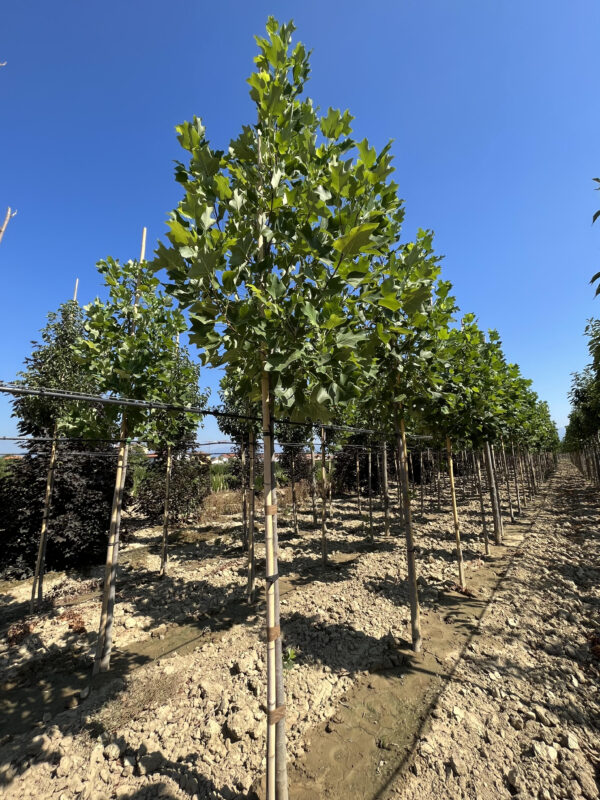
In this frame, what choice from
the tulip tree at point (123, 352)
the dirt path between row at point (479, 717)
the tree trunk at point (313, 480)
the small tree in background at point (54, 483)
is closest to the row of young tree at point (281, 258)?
the dirt path between row at point (479, 717)

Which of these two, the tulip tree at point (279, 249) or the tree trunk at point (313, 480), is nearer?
the tulip tree at point (279, 249)

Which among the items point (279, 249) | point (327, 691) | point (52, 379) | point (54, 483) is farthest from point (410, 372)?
point (54, 483)

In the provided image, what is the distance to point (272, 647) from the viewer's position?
2.40 m

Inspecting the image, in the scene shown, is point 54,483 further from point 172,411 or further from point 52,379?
point 172,411

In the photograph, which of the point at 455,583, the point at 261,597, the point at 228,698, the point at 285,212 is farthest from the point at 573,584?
the point at 285,212

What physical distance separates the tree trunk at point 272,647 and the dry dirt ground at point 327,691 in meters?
0.83

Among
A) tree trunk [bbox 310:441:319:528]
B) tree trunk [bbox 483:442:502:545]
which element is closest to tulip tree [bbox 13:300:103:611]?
tree trunk [bbox 310:441:319:528]

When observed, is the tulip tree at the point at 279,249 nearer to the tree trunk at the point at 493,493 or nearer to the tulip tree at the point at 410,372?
the tulip tree at the point at 410,372

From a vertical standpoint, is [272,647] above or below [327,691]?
above

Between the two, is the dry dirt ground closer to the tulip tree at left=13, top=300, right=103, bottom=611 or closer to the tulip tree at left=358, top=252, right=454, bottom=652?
the tulip tree at left=358, top=252, right=454, bottom=652

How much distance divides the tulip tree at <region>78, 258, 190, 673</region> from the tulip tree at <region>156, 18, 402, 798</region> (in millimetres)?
3071

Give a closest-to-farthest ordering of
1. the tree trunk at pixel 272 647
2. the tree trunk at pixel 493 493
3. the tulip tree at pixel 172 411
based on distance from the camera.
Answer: the tree trunk at pixel 272 647 → the tulip tree at pixel 172 411 → the tree trunk at pixel 493 493

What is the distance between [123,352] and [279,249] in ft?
10.9

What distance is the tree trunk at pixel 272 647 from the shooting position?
230 centimetres
